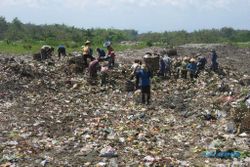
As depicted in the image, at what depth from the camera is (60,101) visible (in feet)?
53.8

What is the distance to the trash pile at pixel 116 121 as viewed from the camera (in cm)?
1033

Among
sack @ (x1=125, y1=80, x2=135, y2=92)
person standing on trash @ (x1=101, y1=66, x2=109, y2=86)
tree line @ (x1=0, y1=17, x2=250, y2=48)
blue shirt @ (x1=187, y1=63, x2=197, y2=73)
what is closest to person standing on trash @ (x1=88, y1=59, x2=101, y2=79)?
person standing on trash @ (x1=101, y1=66, x2=109, y2=86)

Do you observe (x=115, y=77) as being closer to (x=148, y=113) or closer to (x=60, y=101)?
(x=60, y=101)

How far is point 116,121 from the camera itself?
541 inches

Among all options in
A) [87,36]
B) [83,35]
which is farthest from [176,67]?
[83,35]

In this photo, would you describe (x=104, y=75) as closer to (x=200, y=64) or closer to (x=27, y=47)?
(x=200, y=64)

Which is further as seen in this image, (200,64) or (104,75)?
(200,64)

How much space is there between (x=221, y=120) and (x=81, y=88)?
6695 mm

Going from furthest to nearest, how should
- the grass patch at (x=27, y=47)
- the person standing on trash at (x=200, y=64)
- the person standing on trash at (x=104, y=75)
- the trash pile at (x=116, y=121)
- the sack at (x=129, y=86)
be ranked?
the grass patch at (x=27, y=47) < the person standing on trash at (x=200, y=64) < the person standing on trash at (x=104, y=75) < the sack at (x=129, y=86) < the trash pile at (x=116, y=121)

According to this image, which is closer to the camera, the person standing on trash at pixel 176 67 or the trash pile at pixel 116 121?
the trash pile at pixel 116 121

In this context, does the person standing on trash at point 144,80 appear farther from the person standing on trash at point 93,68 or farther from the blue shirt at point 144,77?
the person standing on trash at point 93,68

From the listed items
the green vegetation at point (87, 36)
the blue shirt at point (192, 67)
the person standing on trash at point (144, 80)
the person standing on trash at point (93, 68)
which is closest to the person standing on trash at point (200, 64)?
the blue shirt at point (192, 67)

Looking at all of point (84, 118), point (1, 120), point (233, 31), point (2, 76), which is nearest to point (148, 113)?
point (84, 118)

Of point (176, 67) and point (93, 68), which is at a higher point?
point (93, 68)
